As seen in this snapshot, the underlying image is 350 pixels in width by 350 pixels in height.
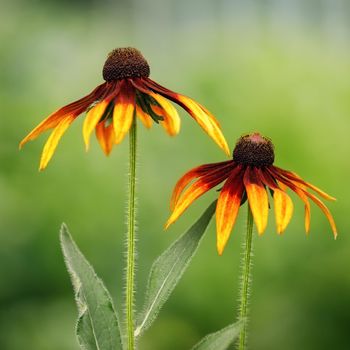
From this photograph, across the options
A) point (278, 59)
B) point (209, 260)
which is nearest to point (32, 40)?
point (278, 59)

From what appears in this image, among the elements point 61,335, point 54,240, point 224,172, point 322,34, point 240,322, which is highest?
point 322,34

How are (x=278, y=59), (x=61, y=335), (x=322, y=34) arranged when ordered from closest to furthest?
(x=61, y=335) < (x=278, y=59) < (x=322, y=34)

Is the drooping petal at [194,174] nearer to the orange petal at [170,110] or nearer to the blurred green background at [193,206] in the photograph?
the orange petal at [170,110]

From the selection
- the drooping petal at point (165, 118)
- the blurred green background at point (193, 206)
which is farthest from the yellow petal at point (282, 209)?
the blurred green background at point (193, 206)

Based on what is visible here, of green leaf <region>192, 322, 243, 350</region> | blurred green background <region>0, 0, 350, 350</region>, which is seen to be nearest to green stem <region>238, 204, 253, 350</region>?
green leaf <region>192, 322, 243, 350</region>

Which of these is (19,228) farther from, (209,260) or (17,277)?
(209,260)

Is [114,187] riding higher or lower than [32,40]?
lower

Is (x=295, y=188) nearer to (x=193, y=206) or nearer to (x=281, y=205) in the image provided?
(x=281, y=205)
